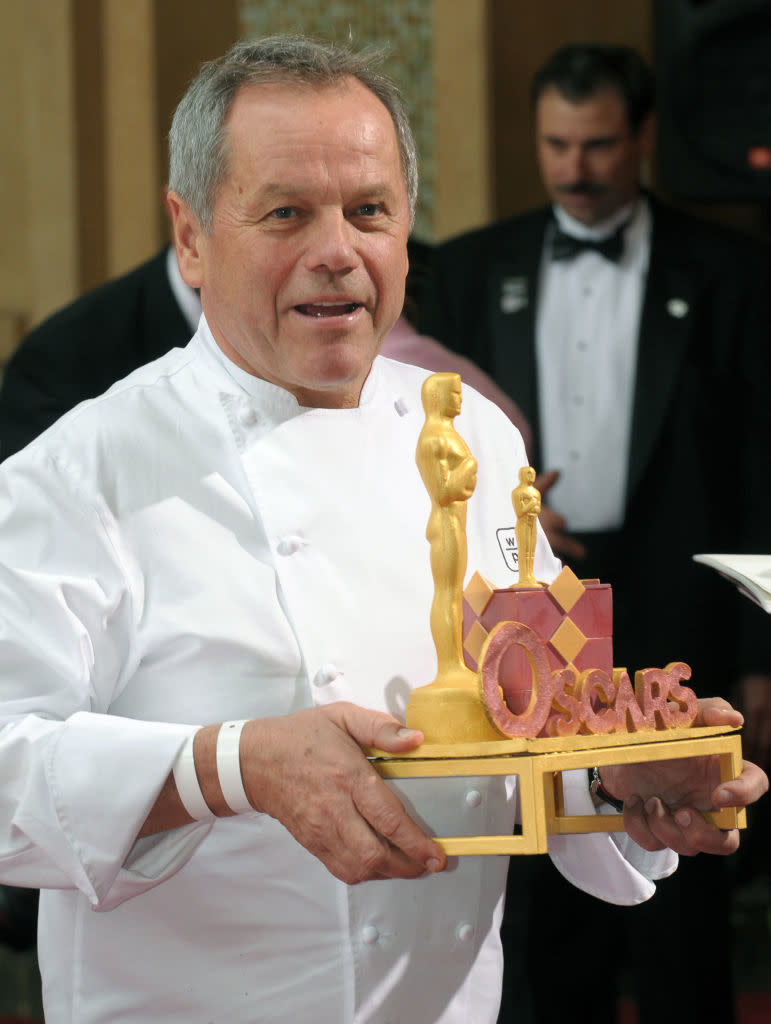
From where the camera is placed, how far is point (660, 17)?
10.8 ft

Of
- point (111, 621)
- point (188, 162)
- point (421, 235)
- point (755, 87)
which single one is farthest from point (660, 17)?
point (111, 621)

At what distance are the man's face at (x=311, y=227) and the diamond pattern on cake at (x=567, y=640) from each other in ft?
0.92

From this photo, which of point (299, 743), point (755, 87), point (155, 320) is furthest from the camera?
point (755, 87)

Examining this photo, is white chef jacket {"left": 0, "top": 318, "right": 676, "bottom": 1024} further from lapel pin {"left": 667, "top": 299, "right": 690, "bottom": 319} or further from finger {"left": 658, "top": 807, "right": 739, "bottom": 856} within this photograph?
lapel pin {"left": 667, "top": 299, "right": 690, "bottom": 319}

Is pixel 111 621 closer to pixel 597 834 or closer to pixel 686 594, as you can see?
pixel 597 834

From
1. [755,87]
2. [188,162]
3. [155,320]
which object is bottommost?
[155,320]

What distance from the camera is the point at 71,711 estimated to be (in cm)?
127

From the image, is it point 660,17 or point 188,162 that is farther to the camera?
point 660,17

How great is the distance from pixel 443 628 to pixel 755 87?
7.77ft

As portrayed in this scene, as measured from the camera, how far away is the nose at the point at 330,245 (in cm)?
128

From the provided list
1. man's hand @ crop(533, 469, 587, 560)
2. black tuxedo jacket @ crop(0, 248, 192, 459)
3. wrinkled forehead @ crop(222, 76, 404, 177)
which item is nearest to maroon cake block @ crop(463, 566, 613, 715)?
wrinkled forehead @ crop(222, 76, 404, 177)

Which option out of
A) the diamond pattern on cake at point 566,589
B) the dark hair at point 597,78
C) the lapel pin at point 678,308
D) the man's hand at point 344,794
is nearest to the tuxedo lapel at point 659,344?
the lapel pin at point 678,308

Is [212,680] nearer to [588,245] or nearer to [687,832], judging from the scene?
[687,832]

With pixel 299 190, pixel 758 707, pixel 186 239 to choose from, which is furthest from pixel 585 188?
pixel 299 190
